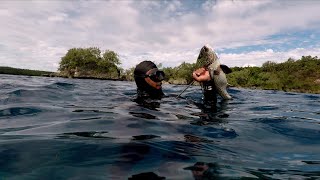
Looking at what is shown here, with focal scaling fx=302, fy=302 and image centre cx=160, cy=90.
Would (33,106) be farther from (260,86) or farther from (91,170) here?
(260,86)

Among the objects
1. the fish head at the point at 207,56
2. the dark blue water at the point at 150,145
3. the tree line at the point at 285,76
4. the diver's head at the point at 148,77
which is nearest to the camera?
the dark blue water at the point at 150,145

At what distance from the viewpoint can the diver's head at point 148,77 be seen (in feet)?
20.5

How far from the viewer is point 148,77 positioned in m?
6.30

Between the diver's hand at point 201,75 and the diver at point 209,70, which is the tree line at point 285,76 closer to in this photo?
the diver at point 209,70

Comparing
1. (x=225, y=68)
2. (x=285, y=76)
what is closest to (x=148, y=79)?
(x=225, y=68)

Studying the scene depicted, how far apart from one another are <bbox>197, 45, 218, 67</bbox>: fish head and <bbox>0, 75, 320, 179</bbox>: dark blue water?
1.23m

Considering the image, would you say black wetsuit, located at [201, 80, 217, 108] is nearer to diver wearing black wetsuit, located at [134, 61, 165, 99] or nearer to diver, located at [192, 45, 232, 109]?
diver, located at [192, 45, 232, 109]

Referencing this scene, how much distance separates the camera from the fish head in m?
6.43

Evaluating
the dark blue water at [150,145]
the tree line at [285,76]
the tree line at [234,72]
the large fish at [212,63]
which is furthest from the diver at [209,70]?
the tree line at [285,76]

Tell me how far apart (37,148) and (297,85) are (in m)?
51.4

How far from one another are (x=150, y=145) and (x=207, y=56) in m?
3.44

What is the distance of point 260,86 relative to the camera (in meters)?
50.0

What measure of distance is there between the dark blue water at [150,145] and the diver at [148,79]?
2.61ft

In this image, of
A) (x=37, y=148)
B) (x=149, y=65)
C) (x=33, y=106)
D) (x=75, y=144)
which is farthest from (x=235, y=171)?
(x=33, y=106)
